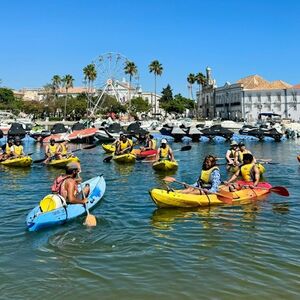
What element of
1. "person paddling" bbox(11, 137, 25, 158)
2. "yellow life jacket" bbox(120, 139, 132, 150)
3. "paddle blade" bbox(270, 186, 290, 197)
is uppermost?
"yellow life jacket" bbox(120, 139, 132, 150)

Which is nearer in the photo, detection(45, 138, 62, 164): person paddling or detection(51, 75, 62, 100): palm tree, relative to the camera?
detection(45, 138, 62, 164): person paddling

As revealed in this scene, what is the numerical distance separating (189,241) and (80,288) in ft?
10.5

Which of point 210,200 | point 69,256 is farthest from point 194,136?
point 69,256

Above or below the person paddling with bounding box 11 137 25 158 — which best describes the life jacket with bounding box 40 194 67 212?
below

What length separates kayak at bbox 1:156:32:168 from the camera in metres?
22.5

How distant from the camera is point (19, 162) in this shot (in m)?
22.5

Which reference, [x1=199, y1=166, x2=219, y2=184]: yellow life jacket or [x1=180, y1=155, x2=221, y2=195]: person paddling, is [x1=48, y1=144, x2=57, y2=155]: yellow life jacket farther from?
[x1=199, y1=166, x2=219, y2=184]: yellow life jacket

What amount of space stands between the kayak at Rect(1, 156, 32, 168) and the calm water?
8.27 meters

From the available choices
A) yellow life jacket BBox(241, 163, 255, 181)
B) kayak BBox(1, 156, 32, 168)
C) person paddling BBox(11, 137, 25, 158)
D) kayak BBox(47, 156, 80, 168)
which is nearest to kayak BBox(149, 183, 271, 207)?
yellow life jacket BBox(241, 163, 255, 181)

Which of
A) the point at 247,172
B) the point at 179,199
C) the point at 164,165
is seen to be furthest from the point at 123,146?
the point at 179,199

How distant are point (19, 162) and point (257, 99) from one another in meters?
88.7

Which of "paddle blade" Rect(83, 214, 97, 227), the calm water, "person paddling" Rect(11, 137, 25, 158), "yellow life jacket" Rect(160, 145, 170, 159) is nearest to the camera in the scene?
the calm water

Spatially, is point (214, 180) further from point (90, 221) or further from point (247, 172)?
point (90, 221)

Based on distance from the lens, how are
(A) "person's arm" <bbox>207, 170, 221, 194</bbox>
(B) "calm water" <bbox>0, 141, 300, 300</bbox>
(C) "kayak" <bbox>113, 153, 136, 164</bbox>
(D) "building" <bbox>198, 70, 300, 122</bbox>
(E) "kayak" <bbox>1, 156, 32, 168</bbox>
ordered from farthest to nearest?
(D) "building" <bbox>198, 70, 300, 122</bbox> < (C) "kayak" <bbox>113, 153, 136, 164</bbox> < (E) "kayak" <bbox>1, 156, 32, 168</bbox> < (A) "person's arm" <bbox>207, 170, 221, 194</bbox> < (B) "calm water" <bbox>0, 141, 300, 300</bbox>
